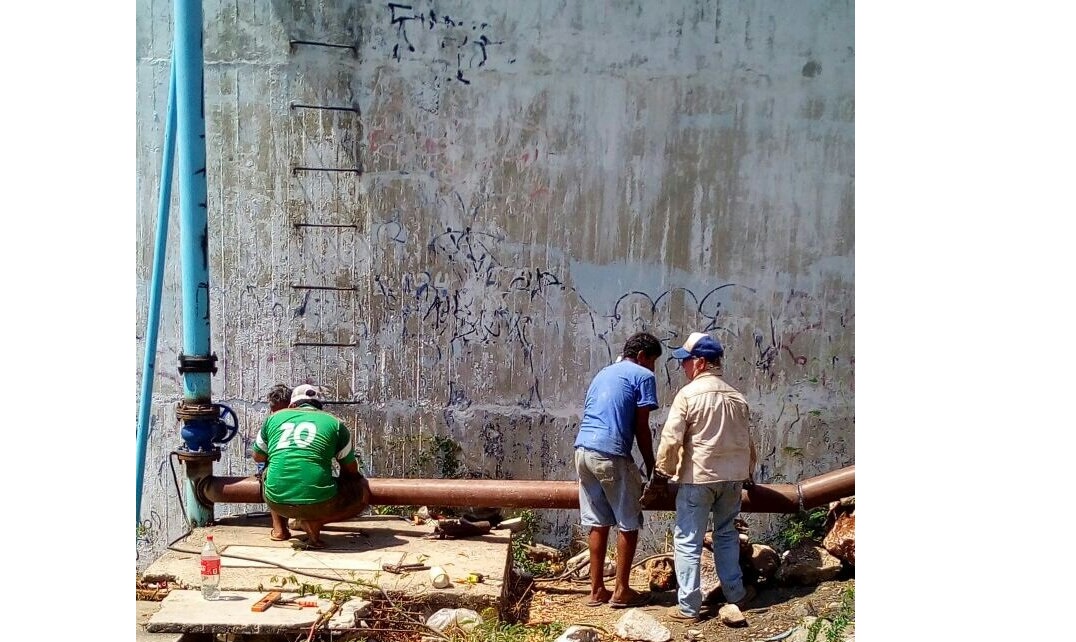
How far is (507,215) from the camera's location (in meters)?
5.82

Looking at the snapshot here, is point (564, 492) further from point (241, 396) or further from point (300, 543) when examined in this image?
point (241, 396)

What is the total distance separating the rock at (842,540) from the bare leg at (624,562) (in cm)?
125

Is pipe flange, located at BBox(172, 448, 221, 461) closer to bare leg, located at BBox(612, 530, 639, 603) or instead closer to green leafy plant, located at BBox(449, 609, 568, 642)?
green leafy plant, located at BBox(449, 609, 568, 642)

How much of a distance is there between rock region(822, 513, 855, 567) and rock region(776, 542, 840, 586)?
43 mm

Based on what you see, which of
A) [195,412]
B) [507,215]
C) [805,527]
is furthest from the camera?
[507,215]

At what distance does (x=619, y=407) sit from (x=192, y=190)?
109 inches

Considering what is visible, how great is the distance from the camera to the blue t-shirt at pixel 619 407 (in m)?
4.86

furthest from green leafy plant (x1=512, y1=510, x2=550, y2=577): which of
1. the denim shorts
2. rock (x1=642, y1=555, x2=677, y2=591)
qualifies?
the denim shorts

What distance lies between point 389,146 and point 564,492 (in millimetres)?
2499

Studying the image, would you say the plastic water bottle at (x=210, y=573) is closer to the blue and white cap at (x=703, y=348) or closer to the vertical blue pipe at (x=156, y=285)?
the vertical blue pipe at (x=156, y=285)

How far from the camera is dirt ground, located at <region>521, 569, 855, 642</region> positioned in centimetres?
471

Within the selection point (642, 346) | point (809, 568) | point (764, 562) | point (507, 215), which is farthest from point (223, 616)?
point (809, 568)

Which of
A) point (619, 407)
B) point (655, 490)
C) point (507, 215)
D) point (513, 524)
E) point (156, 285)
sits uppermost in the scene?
point (507, 215)

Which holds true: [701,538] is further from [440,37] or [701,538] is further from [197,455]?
[440,37]
